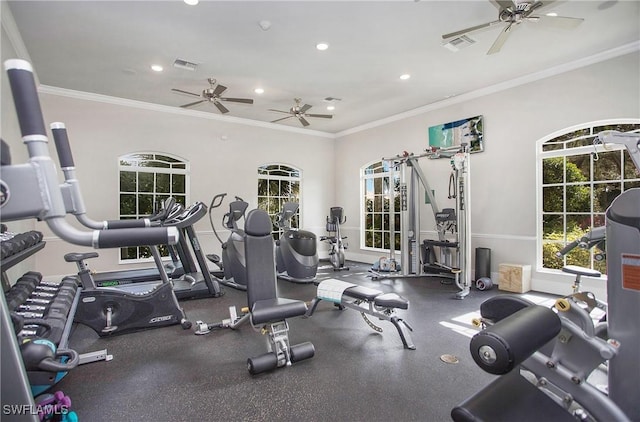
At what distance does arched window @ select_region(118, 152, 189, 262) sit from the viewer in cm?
602

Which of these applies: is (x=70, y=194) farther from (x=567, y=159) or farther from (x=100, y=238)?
(x=567, y=159)

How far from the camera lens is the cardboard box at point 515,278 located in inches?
188

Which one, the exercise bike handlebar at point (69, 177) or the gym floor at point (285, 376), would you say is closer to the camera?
the exercise bike handlebar at point (69, 177)

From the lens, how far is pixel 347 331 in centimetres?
336

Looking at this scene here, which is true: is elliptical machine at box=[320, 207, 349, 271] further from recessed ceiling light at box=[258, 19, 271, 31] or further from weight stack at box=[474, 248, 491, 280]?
recessed ceiling light at box=[258, 19, 271, 31]

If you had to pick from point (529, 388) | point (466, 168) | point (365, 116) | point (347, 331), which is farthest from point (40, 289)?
point (365, 116)

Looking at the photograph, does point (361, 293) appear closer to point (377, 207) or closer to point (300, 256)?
point (300, 256)

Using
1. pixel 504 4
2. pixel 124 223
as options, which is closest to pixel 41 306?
pixel 124 223

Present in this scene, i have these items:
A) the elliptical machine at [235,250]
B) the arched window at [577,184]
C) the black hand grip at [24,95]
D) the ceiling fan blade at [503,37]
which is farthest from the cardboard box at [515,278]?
the black hand grip at [24,95]

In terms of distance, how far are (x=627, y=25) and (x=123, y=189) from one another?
762cm

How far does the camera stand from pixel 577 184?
467 centimetres

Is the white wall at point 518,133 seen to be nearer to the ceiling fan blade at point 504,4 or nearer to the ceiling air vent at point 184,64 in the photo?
the ceiling fan blade at point 504,4

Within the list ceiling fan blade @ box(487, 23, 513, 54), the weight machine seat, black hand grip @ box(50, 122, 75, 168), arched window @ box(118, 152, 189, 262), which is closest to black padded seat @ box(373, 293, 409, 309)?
the weight machine seat

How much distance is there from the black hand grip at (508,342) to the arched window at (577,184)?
4334 millimetres
